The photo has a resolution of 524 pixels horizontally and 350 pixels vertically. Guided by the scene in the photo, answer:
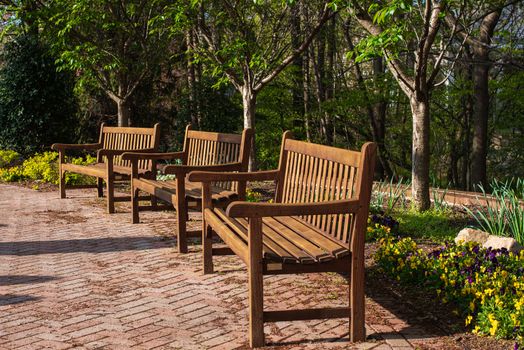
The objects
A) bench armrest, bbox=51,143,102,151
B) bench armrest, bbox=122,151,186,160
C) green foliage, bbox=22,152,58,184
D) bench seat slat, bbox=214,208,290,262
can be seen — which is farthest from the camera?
green foliage, bbox=22,152,58,184

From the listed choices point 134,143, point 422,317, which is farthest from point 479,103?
point 422,317

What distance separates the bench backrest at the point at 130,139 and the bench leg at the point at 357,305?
16.7ft

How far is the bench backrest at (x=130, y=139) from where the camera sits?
29.6 feet

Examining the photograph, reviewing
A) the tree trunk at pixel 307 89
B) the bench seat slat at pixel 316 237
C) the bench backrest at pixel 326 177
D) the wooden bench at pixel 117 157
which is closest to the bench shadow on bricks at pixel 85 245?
the wooden bench at pixel 117 157

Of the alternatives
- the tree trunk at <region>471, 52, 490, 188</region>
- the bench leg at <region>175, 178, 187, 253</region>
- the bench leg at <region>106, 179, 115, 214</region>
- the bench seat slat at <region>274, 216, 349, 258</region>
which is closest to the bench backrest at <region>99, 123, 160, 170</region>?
the bench leg at <region>106, 179, 115, 214</region>

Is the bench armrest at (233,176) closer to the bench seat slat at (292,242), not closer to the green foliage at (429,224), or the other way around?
the bench seat slat at (292,242)

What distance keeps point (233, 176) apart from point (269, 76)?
5.98 metres

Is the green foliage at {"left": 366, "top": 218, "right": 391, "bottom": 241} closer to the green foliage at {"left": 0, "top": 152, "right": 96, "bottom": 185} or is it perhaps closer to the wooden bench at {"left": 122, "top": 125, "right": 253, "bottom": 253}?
the wooden bench at {"left": 122, "top": 125, "right": 253, "bottom": 253}

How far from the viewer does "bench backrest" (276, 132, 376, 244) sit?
4074mm

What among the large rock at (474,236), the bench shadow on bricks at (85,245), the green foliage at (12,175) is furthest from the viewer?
the green foliage at (12,175)

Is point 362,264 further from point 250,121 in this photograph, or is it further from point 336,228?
point 250,121

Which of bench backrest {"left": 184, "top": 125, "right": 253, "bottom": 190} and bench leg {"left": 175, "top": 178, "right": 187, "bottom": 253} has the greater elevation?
bench backrest {"left": 184, "top": 125, "right": 253, "bottom": 190}

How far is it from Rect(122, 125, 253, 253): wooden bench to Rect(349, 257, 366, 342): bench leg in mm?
2439

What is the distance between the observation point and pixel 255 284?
157 inches
